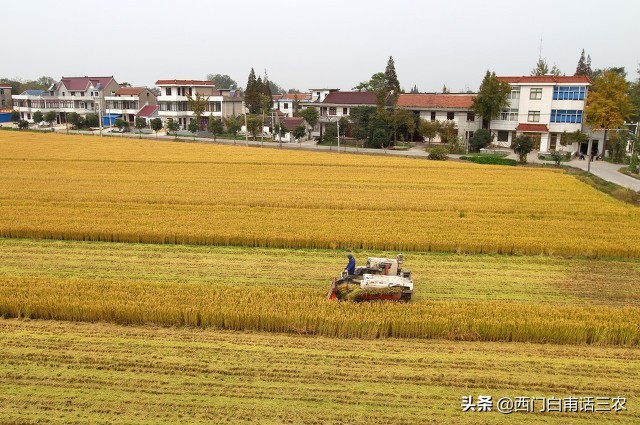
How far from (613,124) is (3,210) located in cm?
4737

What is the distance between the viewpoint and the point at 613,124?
49438 millimetres

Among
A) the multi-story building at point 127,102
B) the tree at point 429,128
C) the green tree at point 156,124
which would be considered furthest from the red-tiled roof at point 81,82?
the tree at point 429,128

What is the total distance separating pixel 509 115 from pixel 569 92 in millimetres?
5709

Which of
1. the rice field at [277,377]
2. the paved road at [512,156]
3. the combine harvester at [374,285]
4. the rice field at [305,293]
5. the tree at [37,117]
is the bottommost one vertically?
the rice field at [277,377]

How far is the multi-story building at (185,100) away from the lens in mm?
76250

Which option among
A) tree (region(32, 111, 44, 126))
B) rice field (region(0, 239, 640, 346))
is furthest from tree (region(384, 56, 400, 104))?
rice field (region(0, 239, 640, 346))

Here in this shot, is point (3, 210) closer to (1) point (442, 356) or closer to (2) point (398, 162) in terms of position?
(1) point (442, 356)

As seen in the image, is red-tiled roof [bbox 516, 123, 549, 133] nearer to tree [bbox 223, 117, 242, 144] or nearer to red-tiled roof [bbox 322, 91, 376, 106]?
red-tiled roof [bbox 322, 91, 376, 106]

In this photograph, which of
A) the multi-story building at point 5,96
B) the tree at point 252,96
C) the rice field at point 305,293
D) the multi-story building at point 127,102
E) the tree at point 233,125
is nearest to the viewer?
the rice field at point 305,293

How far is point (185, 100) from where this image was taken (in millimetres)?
76562

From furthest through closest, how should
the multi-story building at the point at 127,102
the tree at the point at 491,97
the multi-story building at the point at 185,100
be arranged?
the multi-story building at the point at 127,102, the multi-story building at the point at 185,100, the tree at the point at 491,97

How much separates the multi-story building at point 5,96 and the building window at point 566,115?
9545 centimetres

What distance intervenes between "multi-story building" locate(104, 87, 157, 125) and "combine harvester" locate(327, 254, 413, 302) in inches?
3061

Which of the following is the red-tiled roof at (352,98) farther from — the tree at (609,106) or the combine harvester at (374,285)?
the combine harvester at (374,285)
